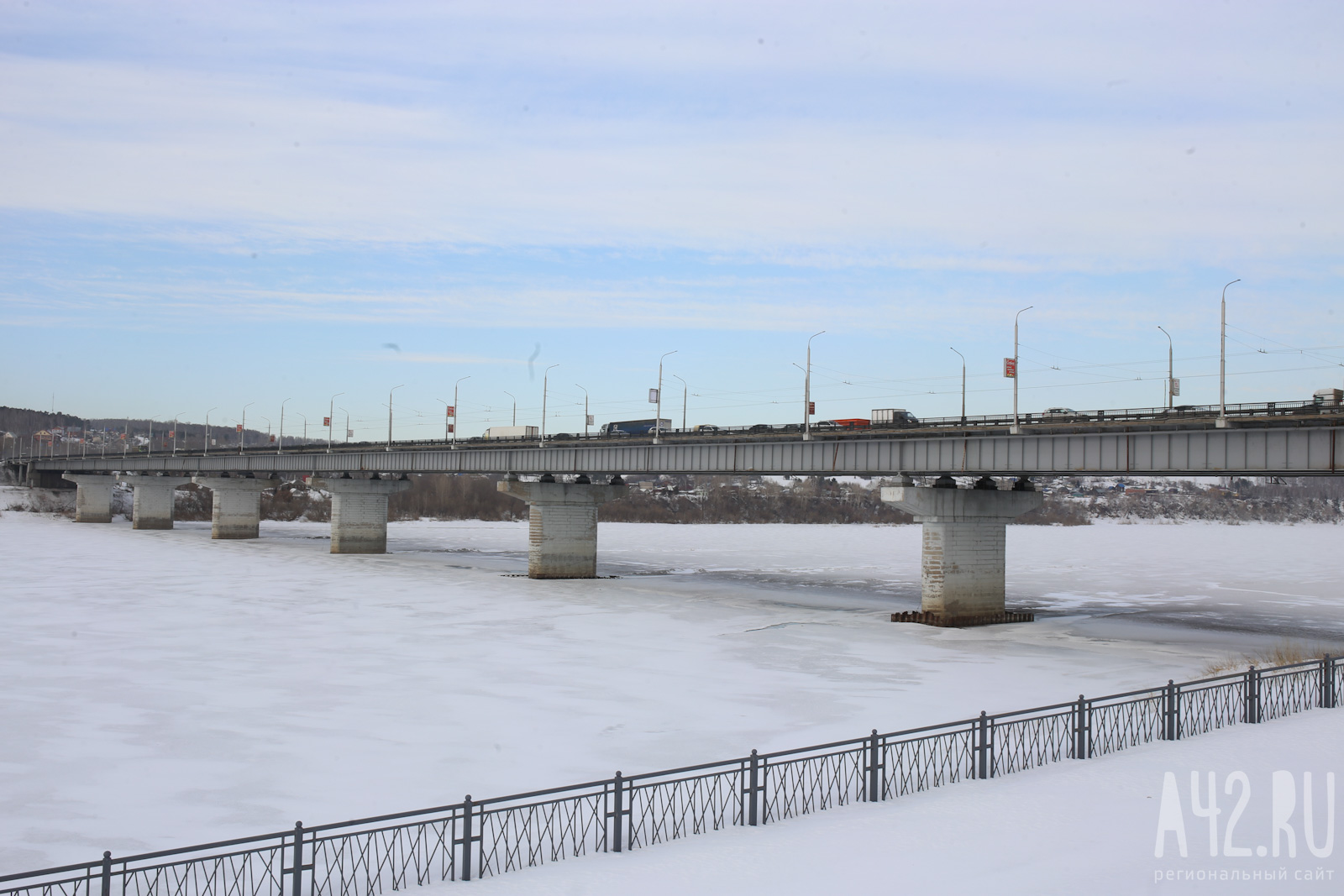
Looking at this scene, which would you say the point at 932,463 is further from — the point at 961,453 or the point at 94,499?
the point at 94,499

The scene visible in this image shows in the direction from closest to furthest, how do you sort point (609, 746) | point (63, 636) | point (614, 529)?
point (609, 746), point (63, 636), point (614, 529)

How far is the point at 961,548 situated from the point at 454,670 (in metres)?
28.5

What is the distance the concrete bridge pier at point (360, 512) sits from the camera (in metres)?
95.7

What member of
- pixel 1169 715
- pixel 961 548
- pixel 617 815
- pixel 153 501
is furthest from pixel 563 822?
pixel 153 501

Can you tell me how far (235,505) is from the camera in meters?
116

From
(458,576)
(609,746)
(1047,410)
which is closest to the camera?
(609,746)

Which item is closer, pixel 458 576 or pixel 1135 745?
pixel 1135 745

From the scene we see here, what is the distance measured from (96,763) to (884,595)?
5058 cm

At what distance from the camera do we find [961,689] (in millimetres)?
31906

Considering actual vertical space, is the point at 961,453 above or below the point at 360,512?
above

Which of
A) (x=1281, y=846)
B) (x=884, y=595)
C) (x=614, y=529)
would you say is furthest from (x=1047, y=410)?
(x=614, y=529)

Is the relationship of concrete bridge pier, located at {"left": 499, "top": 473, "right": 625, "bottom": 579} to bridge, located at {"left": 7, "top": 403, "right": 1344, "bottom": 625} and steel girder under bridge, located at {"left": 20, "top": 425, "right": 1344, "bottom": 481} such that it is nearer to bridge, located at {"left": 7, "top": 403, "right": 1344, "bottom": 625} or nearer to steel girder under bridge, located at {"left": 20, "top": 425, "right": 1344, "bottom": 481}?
bridge, located at {"left": 7, "top": 403, "right": 1344, "bottom": 625}

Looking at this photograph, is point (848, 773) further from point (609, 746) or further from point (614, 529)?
point (614, 529)

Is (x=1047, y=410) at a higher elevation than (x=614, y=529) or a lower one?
higher
